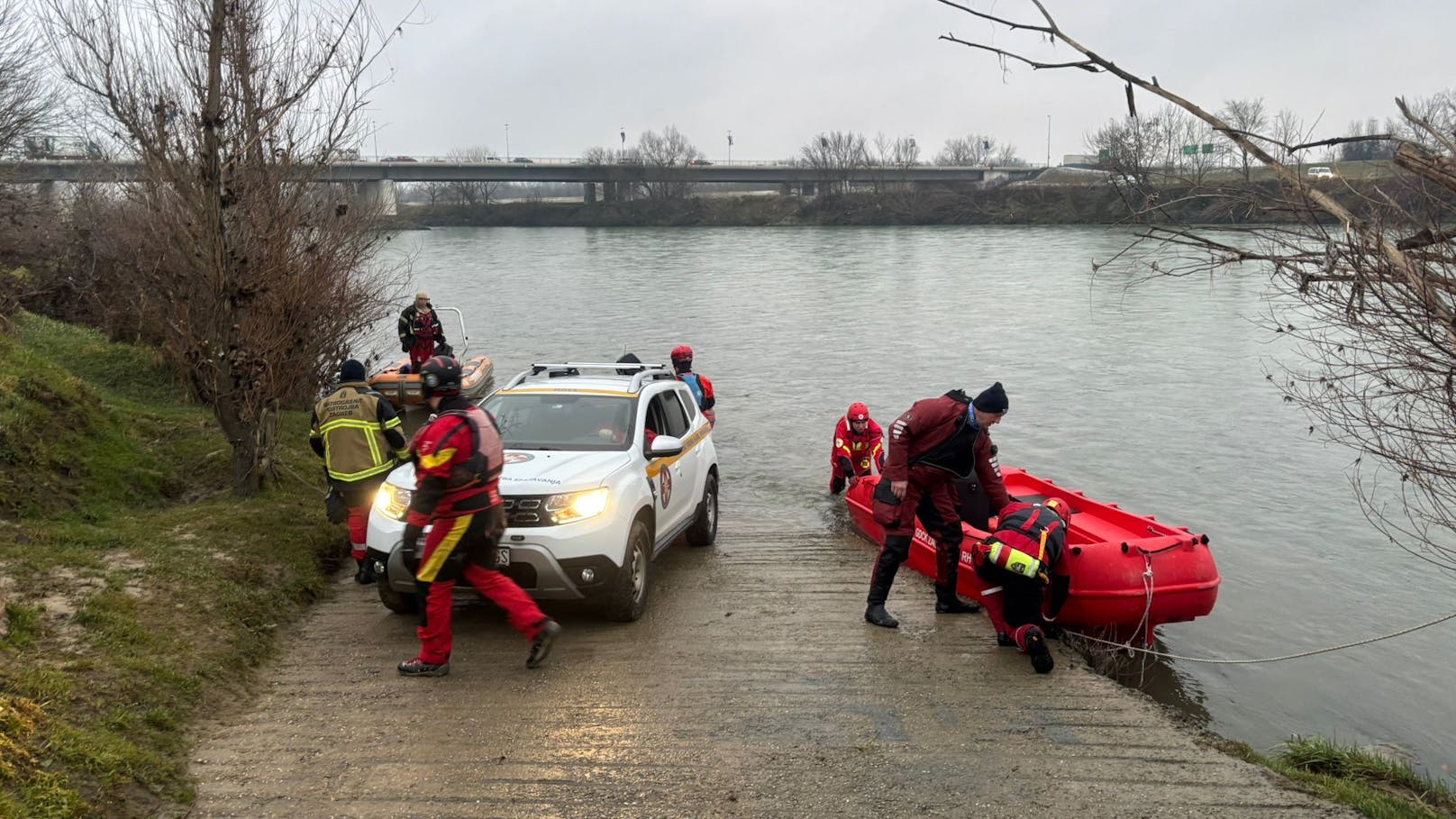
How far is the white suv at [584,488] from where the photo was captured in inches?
274

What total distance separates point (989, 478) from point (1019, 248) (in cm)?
→ 5267

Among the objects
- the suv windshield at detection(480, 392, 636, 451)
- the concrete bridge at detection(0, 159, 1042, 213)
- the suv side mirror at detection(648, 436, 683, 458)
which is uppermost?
the concrete bridge at detection(0, 159, 1042, 213)

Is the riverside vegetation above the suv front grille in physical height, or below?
below

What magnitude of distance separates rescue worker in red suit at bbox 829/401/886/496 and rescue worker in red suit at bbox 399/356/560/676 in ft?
20.5

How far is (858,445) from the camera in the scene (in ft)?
40.0

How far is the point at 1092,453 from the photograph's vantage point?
17.7 m

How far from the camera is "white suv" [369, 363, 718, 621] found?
22.9 ft

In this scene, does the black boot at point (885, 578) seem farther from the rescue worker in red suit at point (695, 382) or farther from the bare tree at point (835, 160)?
the bare tree at point (835, 160)

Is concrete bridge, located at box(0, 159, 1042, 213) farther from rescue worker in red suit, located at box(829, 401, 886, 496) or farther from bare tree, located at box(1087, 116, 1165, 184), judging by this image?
bare tree, located at box(1087, 116, 1165, 184)

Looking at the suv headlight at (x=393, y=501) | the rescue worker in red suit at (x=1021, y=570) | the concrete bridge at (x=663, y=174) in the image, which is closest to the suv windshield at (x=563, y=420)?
the suv headlight at (x=393, y=501)

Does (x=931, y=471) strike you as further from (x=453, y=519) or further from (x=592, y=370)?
(x=592, y=370)

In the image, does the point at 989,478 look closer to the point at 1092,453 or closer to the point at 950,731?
the point at 950,731

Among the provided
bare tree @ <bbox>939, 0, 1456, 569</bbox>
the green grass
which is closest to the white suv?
the green grass

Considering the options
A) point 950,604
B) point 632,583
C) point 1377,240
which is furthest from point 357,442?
point 1377,240
